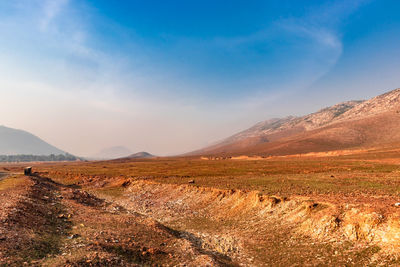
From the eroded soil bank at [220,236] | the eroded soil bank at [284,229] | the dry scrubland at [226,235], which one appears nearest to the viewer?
the eroded soil bank at [220,236]

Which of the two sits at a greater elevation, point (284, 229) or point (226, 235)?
point (284, 229)

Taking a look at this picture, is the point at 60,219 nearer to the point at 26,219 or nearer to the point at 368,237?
the point at 26,219

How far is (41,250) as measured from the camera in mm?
14805

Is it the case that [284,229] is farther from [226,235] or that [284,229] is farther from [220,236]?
[220,236]

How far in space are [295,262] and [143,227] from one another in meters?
14.6

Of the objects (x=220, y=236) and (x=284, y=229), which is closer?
(x=284, y=229)

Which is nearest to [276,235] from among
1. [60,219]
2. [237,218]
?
[237,218]

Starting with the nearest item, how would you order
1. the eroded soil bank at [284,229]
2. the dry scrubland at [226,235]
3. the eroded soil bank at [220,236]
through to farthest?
1. the eroded soil bank at [220,236]
2. the dry scrubland at [226,235]
3. the eroded soil bank at [284,229]

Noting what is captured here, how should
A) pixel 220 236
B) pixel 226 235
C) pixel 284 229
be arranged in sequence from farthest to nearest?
pixel 226 235 → pixel 220 236 → pixel 284 229

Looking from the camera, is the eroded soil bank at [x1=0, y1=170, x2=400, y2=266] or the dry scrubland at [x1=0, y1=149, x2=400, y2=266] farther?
the dry scrubland at [x1=0, y1=149, x2=400, y2=266]

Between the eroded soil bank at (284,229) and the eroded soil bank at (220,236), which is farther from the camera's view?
the eroded soil bank at (284,229)

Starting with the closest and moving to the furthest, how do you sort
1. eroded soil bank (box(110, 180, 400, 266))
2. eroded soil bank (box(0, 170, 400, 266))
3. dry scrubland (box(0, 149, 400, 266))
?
1. eroded soil bank (box(0, 170, 400, 266))
2. dry scrubland (box(0, 149, 400, 266))
3. eroded soil bank (box(110, 180, 400, 266))

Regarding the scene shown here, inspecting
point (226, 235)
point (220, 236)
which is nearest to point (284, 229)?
point (226, 235)

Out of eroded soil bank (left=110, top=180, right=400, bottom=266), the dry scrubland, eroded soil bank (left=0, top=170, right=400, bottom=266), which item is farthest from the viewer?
eroded soil bank (left=110, top=180, right=400, bottom=266)
